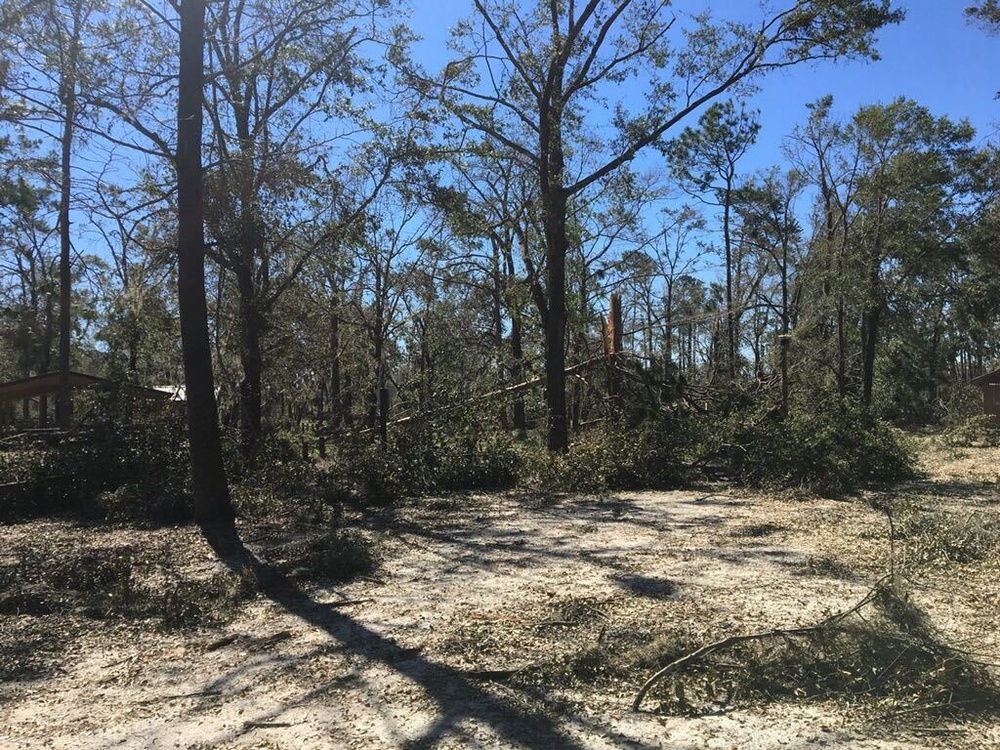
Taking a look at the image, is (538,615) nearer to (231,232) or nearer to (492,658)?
(492,658)

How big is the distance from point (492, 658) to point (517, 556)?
9.94 ft

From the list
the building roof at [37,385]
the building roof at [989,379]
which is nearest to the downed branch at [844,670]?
the building roof at [37,385]

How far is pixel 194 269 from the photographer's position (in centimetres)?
956

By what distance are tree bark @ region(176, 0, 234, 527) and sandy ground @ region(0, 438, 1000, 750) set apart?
1.37 metres

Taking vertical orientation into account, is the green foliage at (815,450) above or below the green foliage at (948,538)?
above

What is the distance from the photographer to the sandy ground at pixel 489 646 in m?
3.63

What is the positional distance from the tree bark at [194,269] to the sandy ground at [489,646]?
137 centimetres

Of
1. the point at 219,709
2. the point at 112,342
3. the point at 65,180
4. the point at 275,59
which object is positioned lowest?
the point at 219,709

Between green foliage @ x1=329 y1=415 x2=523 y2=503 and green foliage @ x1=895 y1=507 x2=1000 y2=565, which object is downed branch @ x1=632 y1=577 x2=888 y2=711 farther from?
green foliage @ x1=329 y1=415 x2=523 y2=503

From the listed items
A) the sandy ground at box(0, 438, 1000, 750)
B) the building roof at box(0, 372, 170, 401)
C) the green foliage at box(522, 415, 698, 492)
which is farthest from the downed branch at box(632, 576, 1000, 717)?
the building roof at box(0, 372, 170, 401)

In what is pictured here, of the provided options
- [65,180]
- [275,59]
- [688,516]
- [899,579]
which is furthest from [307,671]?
[65,180]

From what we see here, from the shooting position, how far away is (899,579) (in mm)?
5766

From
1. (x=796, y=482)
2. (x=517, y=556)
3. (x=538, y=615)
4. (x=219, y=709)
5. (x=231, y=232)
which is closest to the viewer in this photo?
(x=219, y=709)

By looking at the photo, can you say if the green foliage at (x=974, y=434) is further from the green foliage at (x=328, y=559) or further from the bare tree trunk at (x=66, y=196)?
the bare tree trunk at (x=66, y=196)
